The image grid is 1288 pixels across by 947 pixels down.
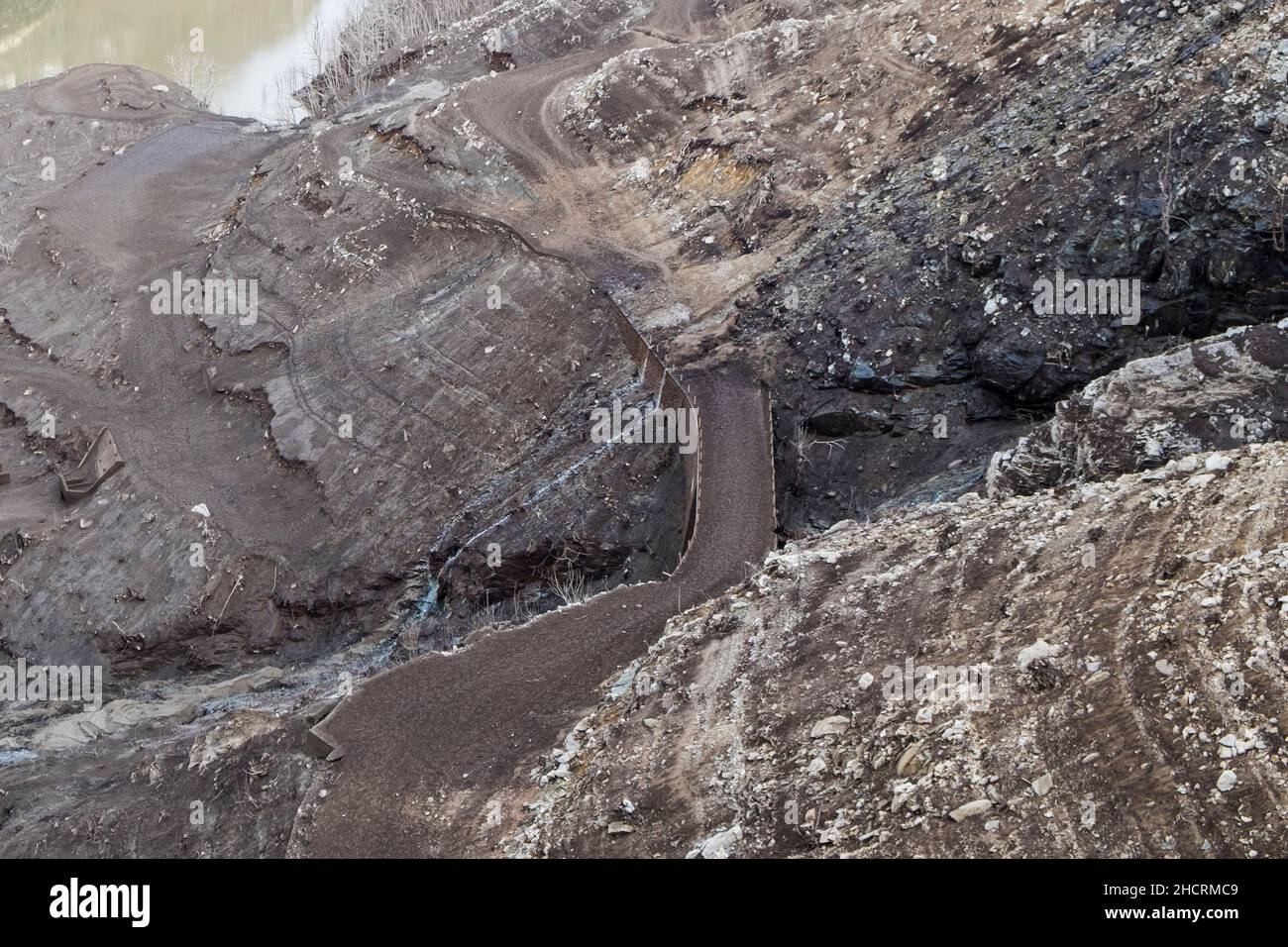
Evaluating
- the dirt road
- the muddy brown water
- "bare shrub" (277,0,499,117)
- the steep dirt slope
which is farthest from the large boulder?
the muddy brown water

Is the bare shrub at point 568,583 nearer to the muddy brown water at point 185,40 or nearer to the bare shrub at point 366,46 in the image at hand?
the bare shrub at point 366,46

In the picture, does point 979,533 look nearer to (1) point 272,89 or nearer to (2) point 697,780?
(2) point 697,780

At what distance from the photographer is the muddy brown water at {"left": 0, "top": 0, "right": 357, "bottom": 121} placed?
48094 millimetres

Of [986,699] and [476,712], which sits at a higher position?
[476,712]

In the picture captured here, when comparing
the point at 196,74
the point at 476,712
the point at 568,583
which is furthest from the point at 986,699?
the point at 196,74

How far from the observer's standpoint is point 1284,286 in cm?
1703

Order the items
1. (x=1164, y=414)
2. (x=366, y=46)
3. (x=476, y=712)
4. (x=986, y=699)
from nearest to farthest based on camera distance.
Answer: (x=986, y=699) → (x=476, y=712) → (x=1164, y=414) → (x=366, y=46)

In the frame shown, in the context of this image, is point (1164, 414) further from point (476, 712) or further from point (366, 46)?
point (366, 46)

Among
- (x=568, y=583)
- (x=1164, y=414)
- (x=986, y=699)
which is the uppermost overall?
(x=1164, y=414)

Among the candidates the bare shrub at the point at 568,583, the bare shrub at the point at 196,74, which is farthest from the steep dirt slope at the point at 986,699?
the bare shrub at the point at 196,74

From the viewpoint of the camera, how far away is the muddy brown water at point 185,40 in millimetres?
48094

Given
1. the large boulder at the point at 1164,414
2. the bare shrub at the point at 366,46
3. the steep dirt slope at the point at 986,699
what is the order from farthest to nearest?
the bare shrub at the point at 366,46, the large boulder at the point at 1164,414, the steep dirt slope at the point at 986,699

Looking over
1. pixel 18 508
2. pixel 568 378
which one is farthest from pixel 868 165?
pixel 18 508

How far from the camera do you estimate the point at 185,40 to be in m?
51.9
